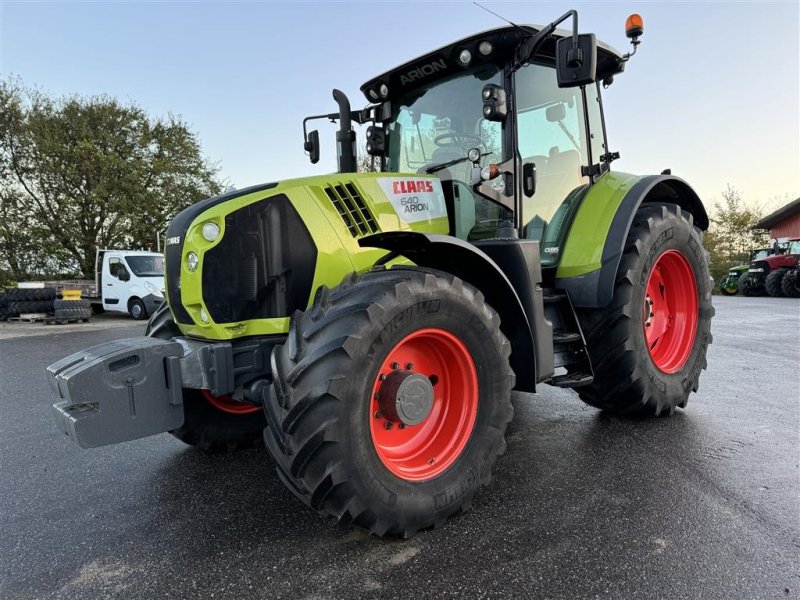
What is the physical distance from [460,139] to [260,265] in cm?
159

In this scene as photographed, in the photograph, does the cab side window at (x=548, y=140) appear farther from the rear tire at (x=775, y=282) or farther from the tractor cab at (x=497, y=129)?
the rear tire at (x=775, y=282)

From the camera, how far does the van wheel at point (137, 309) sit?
1476 centimetres

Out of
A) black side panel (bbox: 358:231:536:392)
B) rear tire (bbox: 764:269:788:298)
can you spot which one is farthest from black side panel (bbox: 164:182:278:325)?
rear tire (bbox: 764:269:788:298)

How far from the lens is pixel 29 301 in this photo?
14.1 meters

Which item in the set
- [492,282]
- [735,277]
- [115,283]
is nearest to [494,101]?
[492,282]

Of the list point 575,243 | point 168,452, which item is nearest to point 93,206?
point 168,452

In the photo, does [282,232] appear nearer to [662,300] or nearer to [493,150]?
[493,150]

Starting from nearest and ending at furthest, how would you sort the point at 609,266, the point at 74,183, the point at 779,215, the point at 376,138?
the point at 609,266 → the point at 376,138 → the point at 74,183 → the point at 779,215

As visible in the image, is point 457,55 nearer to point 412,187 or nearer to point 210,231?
point 412,187

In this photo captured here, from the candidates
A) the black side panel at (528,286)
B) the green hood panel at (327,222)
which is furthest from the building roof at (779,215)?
the green hood panel at (327,222)

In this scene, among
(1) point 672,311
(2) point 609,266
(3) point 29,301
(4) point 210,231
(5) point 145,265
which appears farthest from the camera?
(5) point 145,265

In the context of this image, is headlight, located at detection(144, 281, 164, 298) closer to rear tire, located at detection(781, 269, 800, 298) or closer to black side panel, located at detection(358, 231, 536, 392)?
black side panel, located at detection(358, 231, 536, 392)

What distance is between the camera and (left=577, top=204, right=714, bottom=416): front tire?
3389 mm

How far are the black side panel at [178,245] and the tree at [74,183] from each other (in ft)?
62.1
